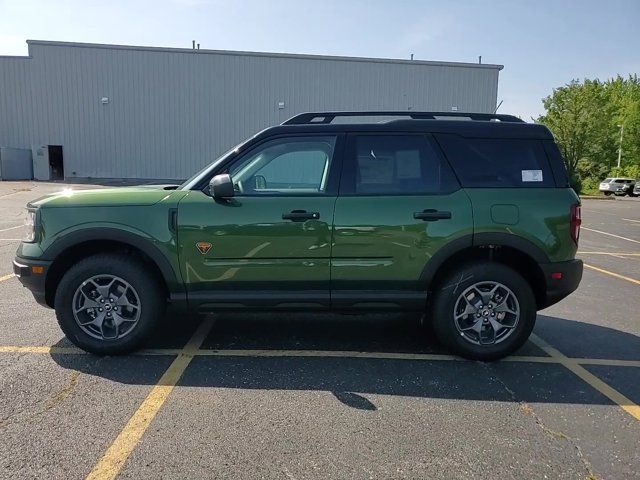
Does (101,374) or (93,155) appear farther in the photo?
(93,155)

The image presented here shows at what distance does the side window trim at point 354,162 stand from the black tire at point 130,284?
173cm

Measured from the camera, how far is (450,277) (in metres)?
3.82

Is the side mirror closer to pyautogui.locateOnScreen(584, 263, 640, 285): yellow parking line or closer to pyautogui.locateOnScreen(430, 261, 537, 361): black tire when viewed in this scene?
pyautogui.locateOnScreen(430, 261, 537, 361): black tire

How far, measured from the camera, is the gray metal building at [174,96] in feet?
88.6

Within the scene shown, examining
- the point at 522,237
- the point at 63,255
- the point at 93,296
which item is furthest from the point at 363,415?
the point at 63,255

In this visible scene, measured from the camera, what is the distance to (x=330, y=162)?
12.5 feet

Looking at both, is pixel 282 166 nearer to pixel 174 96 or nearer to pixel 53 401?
pixel 53 401

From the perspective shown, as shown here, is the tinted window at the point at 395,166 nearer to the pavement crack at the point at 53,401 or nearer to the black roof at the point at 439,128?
the black roof at the point at 439,128

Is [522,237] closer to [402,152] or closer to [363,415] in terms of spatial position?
[402,152]

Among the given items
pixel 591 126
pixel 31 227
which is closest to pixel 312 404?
pixel 31 227

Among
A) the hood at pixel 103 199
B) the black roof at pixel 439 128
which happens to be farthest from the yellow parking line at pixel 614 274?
the hood at pixel 103 199

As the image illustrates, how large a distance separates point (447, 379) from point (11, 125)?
32478mm

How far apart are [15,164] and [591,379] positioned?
1266 inches

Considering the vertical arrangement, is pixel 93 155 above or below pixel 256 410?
above
